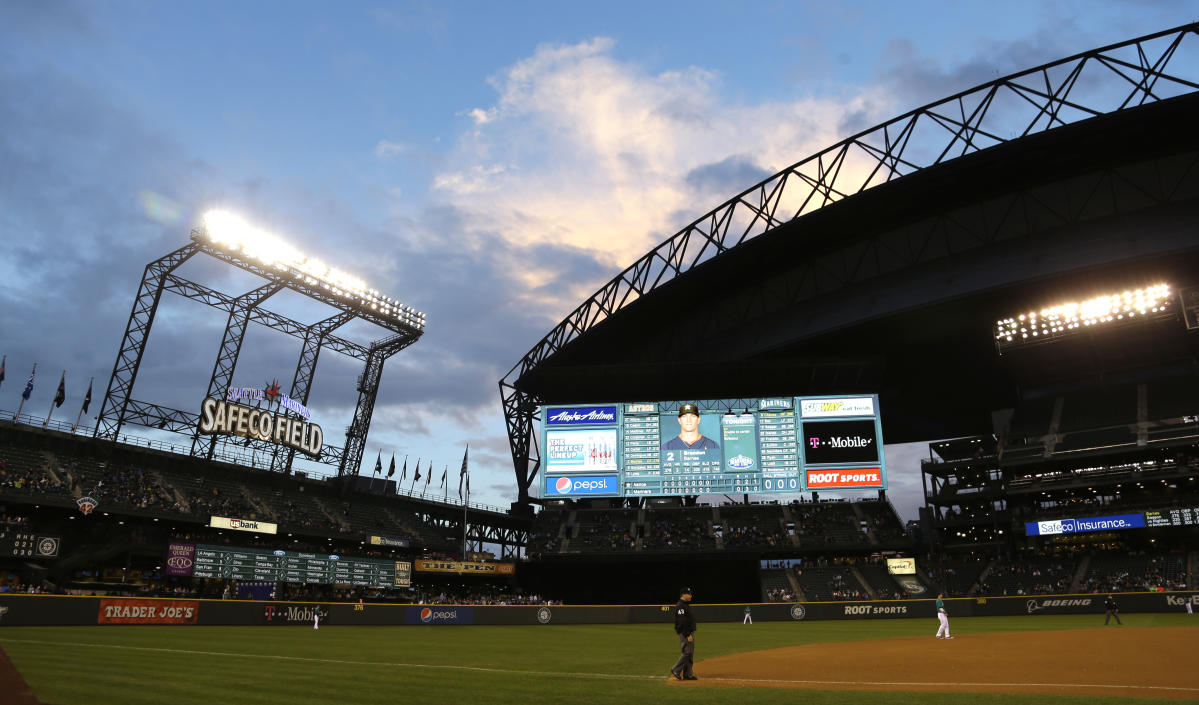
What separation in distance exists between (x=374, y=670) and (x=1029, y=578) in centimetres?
5048

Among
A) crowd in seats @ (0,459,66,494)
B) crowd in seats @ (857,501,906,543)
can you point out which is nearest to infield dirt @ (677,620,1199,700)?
crowd in seats @ (857,501,906,543)

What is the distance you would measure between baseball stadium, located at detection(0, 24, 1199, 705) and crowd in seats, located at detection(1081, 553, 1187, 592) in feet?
0.93

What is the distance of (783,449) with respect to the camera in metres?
58.6

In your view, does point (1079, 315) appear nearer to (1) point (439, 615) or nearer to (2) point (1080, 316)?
(2) point (1080, 316)

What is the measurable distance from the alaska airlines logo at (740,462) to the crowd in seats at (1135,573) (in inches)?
901

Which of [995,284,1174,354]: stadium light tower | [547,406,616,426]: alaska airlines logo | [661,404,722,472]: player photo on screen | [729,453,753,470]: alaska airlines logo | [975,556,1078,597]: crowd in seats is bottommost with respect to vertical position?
[975,556,1078,597]: crowd in seats

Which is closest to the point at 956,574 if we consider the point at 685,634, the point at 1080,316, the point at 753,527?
the point at 753,527

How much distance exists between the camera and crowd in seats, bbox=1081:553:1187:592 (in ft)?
157

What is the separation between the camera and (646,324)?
6725 cm

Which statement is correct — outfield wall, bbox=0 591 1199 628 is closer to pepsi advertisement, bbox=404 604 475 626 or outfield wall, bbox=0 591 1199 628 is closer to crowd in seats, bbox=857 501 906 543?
pepsi advertisement, bbox=404 604 475 626

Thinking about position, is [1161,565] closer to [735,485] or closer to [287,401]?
[735,485]

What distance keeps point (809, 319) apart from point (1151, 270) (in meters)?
21.6

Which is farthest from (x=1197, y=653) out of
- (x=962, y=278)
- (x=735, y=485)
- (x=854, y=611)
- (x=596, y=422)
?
(x=596, y=422)

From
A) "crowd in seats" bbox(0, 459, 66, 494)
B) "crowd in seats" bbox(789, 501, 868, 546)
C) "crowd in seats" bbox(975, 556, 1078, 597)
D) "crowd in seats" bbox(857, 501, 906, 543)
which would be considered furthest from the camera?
"crowd in seats" bbox(789, 501, 868, 546)
